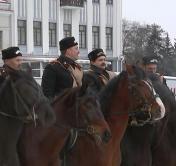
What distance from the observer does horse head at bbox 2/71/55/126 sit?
6.78m

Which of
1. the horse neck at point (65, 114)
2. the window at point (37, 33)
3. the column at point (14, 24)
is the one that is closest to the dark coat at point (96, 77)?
the horse neck at point (65, 114)

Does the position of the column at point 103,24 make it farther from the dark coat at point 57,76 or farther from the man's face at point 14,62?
the man's face at point 14,62

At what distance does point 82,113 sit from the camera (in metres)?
6.80

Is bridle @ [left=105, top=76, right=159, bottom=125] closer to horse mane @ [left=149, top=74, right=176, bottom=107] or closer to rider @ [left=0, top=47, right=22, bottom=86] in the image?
horse mane @ [left=149, top=74, right=176, bottom=107]

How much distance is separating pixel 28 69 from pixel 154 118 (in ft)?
6.27

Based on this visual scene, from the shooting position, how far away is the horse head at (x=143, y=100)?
7.73 metres

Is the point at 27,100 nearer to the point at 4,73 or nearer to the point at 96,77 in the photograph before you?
the point at 4,73

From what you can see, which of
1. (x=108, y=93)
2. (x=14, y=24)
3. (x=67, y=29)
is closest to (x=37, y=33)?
(x=14, y=24)

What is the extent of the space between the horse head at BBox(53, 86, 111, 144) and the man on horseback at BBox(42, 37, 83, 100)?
1100mm

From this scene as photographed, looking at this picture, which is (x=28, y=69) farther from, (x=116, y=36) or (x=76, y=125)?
(x=116, y=36)

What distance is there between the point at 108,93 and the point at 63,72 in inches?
33.8

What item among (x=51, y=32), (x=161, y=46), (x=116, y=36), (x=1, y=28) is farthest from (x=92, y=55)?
(x=161, y=46)

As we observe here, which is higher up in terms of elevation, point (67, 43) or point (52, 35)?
point (52, 35)

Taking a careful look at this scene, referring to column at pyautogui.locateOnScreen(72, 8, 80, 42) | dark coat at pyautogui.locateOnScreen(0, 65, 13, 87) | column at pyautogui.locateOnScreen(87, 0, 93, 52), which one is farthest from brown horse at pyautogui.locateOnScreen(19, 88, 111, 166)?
column at pyautogui.locateOnScreen(87, 0, 93, 52)
